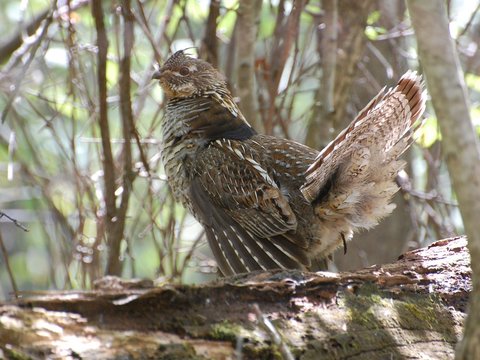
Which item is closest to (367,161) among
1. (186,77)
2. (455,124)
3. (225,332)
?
(186,77)

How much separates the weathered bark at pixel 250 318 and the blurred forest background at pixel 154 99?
1.85 meters

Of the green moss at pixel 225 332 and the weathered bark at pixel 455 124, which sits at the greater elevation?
the weathered bark at pixel 455 124

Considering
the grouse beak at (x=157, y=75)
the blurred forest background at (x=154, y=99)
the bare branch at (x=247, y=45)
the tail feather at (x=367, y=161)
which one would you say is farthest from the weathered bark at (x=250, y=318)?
the grouse beak at (x=157, y=75)

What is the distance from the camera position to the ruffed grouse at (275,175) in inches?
161

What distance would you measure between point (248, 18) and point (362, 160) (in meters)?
1.46

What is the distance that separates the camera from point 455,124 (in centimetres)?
196

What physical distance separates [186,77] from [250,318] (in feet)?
10.3

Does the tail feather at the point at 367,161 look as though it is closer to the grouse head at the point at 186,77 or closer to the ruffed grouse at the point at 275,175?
the ruffed grouse at the point at 275,175

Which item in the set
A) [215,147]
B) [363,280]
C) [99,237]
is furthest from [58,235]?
[363,280]

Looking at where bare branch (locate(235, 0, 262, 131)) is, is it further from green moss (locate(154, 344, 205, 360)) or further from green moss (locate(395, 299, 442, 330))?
green moss (locate(154, 344, 205, 360))

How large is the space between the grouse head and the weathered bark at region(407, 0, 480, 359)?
340 cm

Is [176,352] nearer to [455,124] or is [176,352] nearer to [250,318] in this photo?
[250,318]

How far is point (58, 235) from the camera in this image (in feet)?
17.1

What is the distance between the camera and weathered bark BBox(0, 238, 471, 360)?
2178 millimetres
